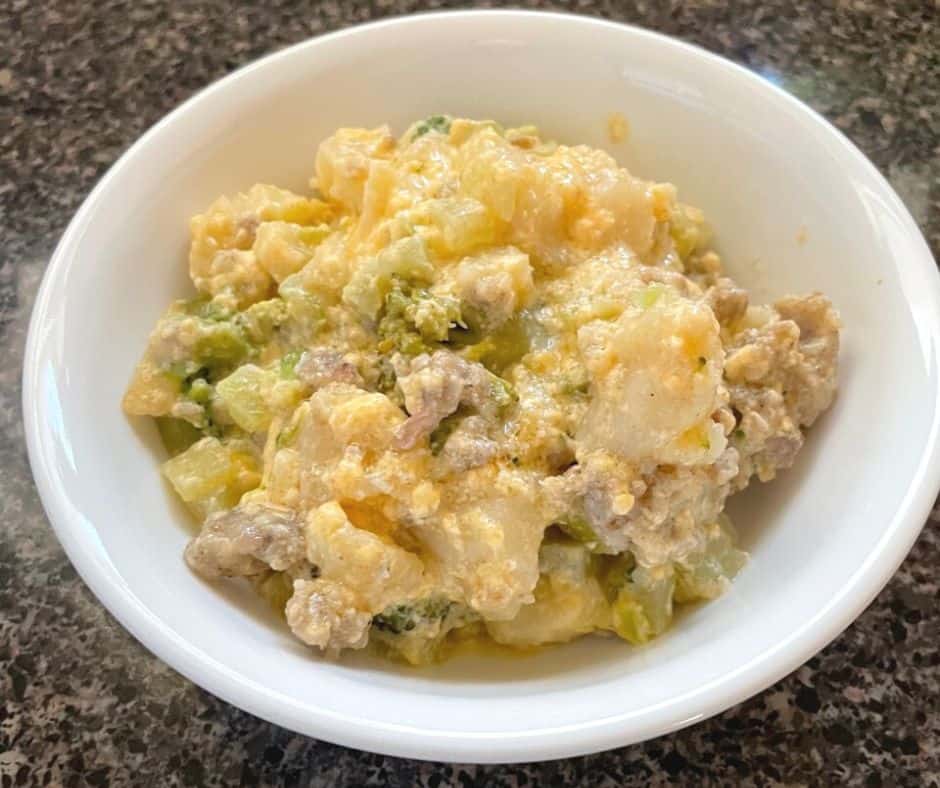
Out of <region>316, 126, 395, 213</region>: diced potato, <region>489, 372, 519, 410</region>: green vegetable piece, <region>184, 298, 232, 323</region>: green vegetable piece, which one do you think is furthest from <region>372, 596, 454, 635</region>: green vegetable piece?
<region>316, 126, 395, 213</region>: diced potato

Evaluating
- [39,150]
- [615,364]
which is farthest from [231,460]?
[39,150]

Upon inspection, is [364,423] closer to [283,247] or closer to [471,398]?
[471,398]

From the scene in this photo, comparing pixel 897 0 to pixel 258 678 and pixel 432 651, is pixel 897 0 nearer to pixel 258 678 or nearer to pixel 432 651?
pixel 432 651

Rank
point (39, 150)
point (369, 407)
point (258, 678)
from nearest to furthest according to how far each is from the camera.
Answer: point (258, 678) < point (369, 407) < point (39, 150)

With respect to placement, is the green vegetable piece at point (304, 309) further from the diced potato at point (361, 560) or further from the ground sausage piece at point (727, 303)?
the ground sausage piece at point (727, 303)

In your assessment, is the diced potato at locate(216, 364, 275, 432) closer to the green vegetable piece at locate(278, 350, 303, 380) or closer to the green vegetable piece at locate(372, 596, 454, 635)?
the green vegetable piece at locate(278, 350, 303, 380)

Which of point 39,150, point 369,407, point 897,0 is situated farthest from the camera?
point 897,0

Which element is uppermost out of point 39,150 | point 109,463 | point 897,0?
point 897,0
